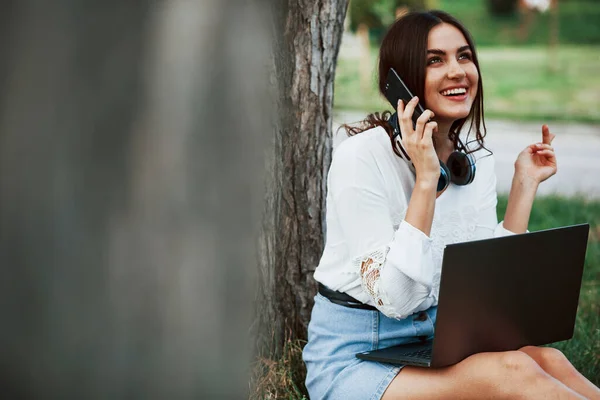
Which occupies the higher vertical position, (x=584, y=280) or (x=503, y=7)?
(x=503, y=7)

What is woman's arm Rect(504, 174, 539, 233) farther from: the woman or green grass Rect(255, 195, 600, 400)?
green grass Rect(255, 195, 600, 400)

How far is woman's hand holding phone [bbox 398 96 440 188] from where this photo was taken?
1.87 meters

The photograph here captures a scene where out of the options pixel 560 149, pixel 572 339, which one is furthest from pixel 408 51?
pixel 560 149

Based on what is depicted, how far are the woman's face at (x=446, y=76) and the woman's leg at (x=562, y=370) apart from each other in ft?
2.20

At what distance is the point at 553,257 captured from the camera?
1.86 m

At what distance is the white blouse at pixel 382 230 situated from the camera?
1836mm

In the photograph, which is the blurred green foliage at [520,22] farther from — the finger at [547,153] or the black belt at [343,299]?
the black belt at [343,299]

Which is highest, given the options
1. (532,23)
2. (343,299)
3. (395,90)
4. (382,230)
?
(532,23)

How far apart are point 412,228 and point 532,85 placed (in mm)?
12528

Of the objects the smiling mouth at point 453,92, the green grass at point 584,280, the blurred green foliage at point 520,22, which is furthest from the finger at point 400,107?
the blurred green foliage at point 520,22

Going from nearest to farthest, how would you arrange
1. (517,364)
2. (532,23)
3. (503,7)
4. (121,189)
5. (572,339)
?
(121,189) < (517,364) < (572,339) < (532,23) < (503,7)

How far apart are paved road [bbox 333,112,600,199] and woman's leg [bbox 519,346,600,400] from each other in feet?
14.5

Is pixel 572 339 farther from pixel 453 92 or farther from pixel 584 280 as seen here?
pixel 453 92

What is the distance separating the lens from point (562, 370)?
6.24 feet
